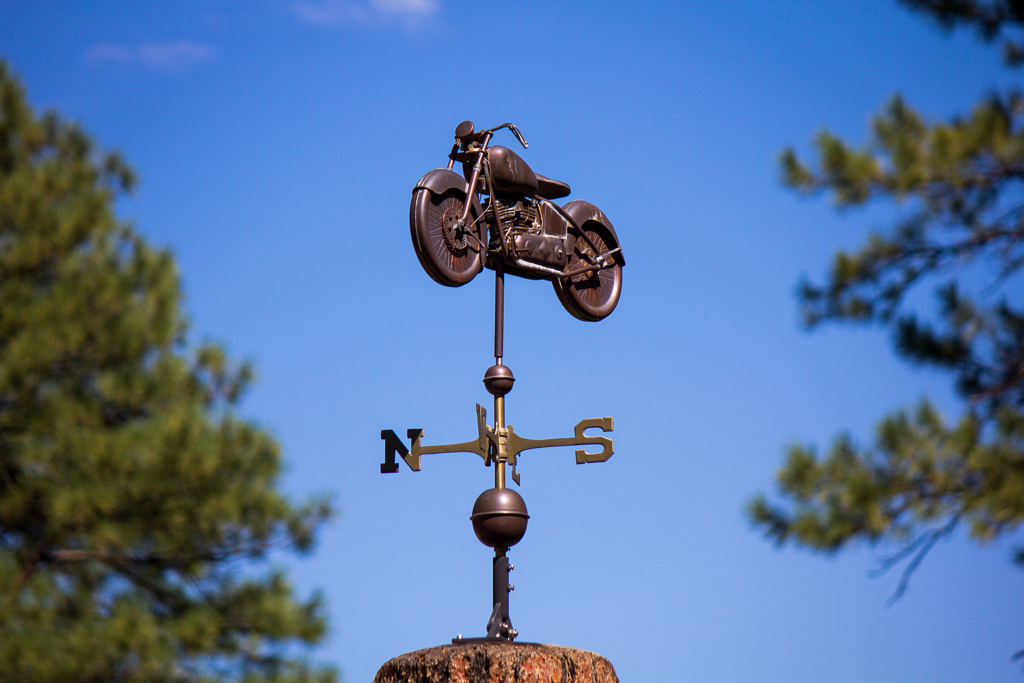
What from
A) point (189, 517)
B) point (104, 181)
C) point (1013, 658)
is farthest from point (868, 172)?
point (104, 181)

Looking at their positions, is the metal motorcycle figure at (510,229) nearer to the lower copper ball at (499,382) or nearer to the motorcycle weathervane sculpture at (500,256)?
the motorcycle weathervane sculpture at (500,256)

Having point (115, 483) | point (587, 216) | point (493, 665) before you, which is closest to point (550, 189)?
point (587, 216)

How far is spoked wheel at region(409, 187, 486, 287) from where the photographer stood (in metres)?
4.30

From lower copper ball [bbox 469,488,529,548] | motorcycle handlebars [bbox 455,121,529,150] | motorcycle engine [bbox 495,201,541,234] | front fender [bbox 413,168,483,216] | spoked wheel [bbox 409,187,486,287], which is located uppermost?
motorcycle handlebars [bbox 455,121,529,150]

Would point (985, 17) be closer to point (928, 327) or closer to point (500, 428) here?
point (928, 327)

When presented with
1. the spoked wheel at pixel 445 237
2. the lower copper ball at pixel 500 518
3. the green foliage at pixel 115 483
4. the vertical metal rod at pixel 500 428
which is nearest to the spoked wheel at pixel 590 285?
the spoked wheel at pixel 445 237

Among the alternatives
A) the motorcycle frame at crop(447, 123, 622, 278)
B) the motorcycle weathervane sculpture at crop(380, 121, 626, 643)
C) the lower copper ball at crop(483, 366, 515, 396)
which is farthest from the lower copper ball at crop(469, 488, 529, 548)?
the motorcycle frame at crop(447, 123, 622, 278)

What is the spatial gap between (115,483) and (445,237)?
2103mm

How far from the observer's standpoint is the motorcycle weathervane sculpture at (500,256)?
14.3 ft

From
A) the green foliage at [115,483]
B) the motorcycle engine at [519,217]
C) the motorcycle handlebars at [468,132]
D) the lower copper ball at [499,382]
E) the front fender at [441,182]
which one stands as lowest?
the green foliage at [115,483]

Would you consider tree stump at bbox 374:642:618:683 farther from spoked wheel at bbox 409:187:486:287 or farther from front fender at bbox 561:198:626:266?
front fender at bbox 561:198:626:266

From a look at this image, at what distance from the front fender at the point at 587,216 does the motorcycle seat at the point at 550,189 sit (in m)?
0.07

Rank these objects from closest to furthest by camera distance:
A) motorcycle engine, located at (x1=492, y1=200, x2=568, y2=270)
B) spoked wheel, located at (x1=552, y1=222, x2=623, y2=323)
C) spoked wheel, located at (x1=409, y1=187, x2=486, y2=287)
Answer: spoked wheel, located at (x1=409, y1=187, x2=486, y2=287)
motorcycle engine, located at (x1=492, y1=200, x2=568, y2=270)
spoked wheel, located at (x1=552, y1=222, x2=623, y2=323)

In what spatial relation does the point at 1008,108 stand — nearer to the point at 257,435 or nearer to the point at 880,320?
the point at 880,320
